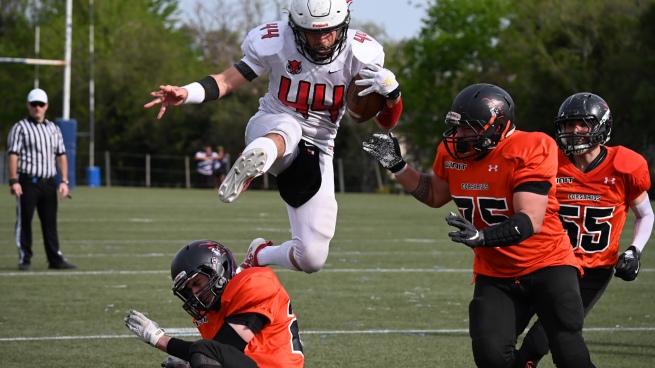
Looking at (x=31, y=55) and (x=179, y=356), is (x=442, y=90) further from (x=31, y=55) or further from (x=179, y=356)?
(x=179, y=356)

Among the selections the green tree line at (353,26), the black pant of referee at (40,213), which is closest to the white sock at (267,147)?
the black pant of referee at (40,213)

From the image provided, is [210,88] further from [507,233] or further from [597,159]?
[597,159]

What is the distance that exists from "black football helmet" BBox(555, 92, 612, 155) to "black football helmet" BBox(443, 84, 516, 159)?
2.33 feet

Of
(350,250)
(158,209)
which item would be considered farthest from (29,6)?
(350,250)

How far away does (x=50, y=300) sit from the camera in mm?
8625

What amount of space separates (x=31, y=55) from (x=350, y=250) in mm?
39813

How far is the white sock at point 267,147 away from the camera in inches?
215

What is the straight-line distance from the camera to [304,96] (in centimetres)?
611

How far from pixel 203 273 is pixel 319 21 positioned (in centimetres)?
182

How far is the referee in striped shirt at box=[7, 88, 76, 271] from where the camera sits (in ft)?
34.9

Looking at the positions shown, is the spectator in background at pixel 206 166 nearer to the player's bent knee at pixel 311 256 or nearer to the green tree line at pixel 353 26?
the green tree line at pixel 353 26

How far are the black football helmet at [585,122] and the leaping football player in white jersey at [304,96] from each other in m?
0.94

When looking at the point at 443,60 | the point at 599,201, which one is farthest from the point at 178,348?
the point at 443,60

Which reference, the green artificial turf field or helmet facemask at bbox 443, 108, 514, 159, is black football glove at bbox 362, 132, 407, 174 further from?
the green artificial turf field
